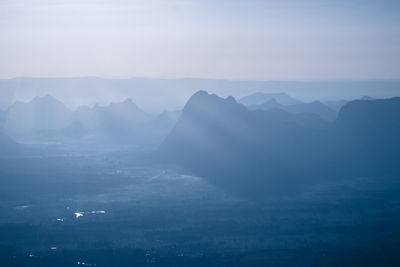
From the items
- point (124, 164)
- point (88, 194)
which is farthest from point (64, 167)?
point (88, 194)

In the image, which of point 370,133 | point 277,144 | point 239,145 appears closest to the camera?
point 277,144

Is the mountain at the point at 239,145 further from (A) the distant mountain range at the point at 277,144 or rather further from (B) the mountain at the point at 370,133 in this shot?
(B) the mountain at the point at 370,133

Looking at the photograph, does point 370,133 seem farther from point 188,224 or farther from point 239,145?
point 188,224

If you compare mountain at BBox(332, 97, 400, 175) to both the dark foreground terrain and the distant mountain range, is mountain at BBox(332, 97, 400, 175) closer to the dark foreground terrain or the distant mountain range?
the distant mountain range

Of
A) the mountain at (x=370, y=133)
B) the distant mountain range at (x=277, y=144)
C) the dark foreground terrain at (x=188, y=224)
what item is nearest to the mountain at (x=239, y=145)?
the distant mountain range at (x=277, y=144)

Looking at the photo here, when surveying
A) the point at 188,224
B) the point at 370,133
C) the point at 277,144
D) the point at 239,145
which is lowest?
the point at 188,224

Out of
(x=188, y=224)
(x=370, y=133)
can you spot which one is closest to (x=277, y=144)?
(x=370, y=133)

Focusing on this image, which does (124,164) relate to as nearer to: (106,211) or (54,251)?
(106,211)
